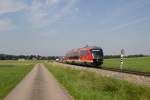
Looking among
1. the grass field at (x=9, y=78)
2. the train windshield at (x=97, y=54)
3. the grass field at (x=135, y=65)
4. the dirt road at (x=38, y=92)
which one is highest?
the train windshield at (x=97, y=54)

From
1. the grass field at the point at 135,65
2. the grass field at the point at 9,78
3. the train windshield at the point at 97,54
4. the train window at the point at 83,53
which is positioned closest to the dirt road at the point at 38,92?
the grass field at the point at 9,78

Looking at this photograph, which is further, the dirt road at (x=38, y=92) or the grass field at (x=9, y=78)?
the grass field at (x=9, y=78)

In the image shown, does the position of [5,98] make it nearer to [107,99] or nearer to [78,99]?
[78,99]

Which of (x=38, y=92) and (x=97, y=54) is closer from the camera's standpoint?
(x=38, y=92)

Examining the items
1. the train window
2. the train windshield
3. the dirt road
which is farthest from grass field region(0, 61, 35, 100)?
the train windshield

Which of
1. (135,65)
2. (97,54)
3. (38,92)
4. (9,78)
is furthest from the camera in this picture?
(135,65)

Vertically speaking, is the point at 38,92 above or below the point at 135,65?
below

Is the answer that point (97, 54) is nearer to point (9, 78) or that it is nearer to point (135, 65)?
point (135, 65)

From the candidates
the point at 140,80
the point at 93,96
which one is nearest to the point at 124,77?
the point at 140,80

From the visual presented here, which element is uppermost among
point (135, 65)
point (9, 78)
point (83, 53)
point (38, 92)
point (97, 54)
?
point (83, 53)

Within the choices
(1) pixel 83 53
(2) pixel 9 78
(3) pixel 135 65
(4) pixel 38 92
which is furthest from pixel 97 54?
(4) pixel 38 92

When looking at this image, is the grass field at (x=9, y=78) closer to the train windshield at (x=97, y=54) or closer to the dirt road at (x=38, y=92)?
the dirt road at (x=38, y=92)

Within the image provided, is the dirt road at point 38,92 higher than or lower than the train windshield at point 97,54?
lower

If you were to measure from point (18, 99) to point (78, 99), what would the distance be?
332 centimetres
